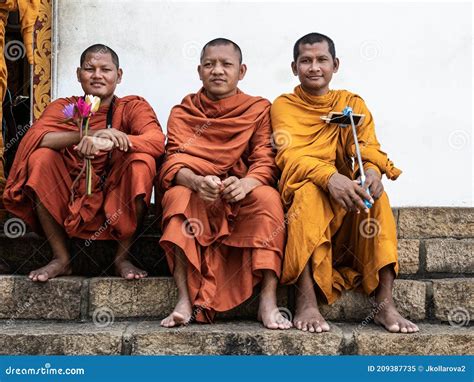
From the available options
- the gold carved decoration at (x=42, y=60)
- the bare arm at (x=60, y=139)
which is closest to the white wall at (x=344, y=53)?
the gold carved decoration at (x=42, y=60)

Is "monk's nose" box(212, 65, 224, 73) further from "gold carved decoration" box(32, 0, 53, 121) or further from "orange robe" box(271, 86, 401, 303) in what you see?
"gold carved decoration" box(32, 0, 53, 121)

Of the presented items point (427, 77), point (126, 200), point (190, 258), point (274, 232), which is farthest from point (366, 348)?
point (427, 77)

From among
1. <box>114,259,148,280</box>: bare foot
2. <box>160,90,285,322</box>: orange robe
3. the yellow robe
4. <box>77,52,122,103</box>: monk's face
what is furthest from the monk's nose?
the yellow robe

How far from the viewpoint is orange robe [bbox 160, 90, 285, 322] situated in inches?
131

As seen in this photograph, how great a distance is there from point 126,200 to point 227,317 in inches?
34.3

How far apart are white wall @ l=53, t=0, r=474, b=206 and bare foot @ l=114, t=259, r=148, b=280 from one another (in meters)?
1.89

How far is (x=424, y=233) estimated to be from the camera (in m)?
4.17

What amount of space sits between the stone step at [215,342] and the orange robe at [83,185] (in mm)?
643

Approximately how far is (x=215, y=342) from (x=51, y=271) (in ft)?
3.52

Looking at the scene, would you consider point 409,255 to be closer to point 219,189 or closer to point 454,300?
point 454,300

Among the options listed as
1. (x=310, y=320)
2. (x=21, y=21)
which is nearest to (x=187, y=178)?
(x=310, y=320)

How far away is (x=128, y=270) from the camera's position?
355 cm

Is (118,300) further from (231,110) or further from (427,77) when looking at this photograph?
(427,77)

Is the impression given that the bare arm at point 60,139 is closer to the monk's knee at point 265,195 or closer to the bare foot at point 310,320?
the monk's knee at point 265,195
